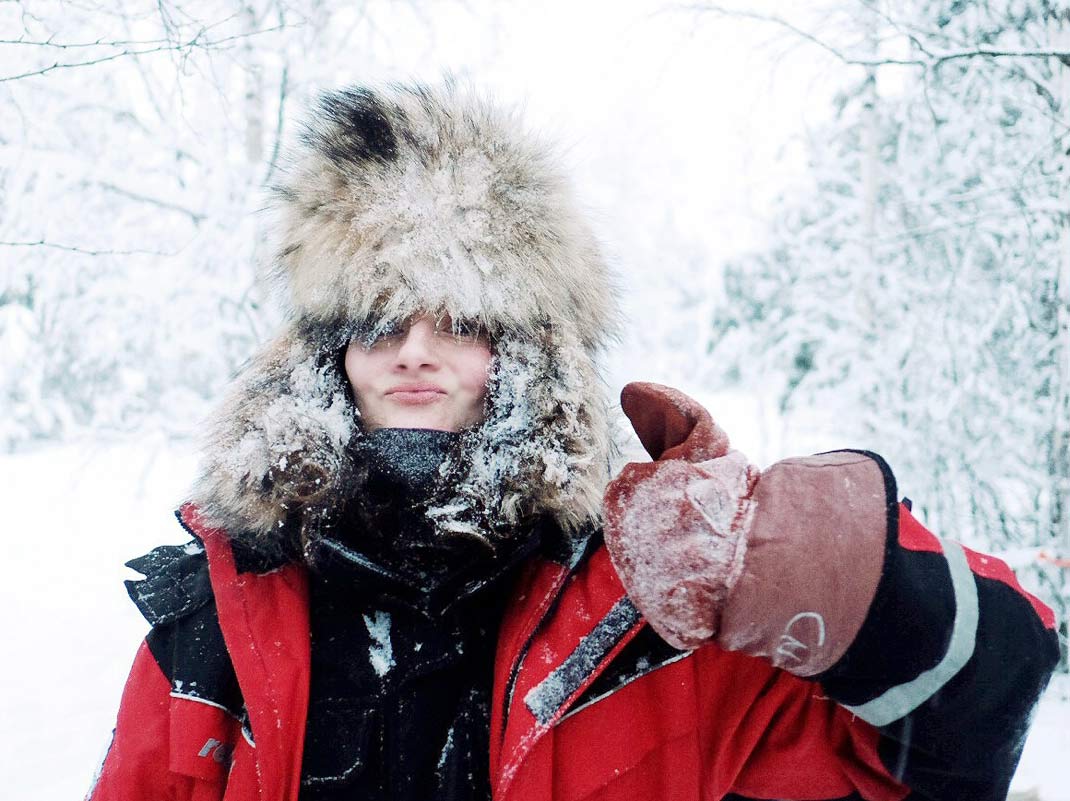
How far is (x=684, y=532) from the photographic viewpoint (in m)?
1.05

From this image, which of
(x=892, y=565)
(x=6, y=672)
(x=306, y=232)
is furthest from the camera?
(x=6, y=672)

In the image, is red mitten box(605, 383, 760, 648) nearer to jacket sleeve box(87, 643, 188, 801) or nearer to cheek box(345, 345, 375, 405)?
cheek box(345, 345, 375, 405)

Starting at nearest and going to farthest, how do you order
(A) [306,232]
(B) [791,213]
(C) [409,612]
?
(C) [409,612] < (A) [306,232] < (B) [791,213]

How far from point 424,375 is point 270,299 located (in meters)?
0.72

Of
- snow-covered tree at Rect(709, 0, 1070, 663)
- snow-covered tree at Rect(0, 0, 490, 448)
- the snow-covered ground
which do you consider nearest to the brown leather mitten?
the snow-covered ground

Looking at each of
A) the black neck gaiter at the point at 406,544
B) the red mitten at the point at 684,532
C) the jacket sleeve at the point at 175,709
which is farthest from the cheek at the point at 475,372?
the jacket sleeve at the point at 175,709

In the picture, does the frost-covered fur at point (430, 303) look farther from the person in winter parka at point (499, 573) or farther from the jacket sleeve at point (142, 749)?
the jacket sleeve at point (142, 749)

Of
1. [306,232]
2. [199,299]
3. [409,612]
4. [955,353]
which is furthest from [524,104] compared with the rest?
[955,353]

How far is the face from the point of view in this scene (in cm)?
144

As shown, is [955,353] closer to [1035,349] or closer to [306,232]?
[1035,349]

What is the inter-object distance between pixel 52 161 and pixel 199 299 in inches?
57.4

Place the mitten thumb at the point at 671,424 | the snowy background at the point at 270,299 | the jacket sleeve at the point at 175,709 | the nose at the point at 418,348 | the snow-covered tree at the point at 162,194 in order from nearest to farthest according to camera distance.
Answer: the mitten thumb at the point at 671,424
the jacket sleeve at the point at 175,709
the nose at the point at 418,348
the snowy background at the point at 270,299
the snow-covered tree at the point at 162,194

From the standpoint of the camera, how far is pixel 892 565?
0.97 metres

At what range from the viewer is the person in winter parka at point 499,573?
3.28 feet
